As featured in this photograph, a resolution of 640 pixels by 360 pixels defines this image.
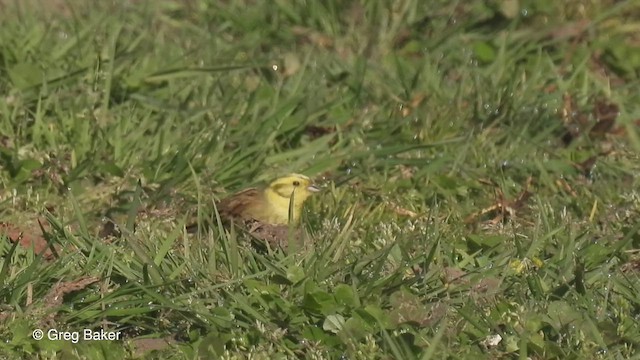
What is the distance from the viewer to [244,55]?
303 inches

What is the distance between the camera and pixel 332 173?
6.58 metres

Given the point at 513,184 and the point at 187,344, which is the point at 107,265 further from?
the point at 513,184

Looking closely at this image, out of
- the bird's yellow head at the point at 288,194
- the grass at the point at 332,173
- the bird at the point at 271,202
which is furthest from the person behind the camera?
the bird's yellow head at the point at 288,194

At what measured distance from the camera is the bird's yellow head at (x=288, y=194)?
5.95m

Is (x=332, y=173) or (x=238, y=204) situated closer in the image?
(x=238, y=204)

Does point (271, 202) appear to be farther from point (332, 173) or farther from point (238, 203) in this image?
point (332, 173)

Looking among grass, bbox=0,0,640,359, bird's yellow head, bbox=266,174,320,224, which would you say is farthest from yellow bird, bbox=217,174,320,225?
grass, bbox=0,0,640,359

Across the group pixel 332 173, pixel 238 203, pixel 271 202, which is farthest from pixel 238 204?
pixel 332 173

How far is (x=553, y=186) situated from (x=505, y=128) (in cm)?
52

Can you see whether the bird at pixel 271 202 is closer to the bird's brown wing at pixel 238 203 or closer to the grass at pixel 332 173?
the bird's brown wing at pixel 238 203

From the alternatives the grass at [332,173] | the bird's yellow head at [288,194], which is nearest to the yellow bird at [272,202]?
the bird's yellow head at [288,194]

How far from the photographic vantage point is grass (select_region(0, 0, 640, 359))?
4.61m

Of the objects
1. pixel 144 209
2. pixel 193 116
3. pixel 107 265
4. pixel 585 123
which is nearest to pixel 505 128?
pixel 585 123

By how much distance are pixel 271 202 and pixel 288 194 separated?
84mm
